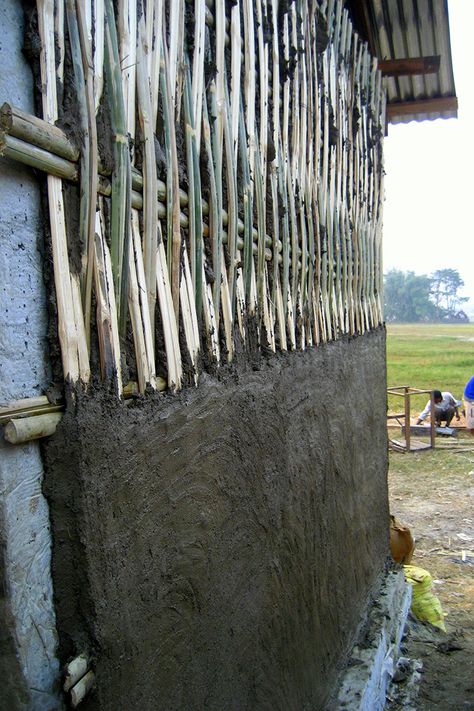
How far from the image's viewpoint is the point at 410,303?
93125 millimetres

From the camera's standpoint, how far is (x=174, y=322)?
190 cm

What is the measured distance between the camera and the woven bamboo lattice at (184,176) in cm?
146

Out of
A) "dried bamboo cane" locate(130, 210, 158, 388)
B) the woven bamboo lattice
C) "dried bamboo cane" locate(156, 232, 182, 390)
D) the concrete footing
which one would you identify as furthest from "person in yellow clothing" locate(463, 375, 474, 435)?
"dried bamboo cane" locate(130, 210, 158, 388)

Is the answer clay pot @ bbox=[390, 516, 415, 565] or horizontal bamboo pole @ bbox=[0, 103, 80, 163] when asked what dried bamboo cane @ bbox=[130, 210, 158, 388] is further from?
clay pot @ bbox=[390, 516, 415, 565]

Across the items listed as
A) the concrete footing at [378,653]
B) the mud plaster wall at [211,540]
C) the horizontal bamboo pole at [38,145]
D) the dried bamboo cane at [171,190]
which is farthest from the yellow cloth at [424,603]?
the horizontal bamboo pole at [38,145]

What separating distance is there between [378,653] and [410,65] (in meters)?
4.47

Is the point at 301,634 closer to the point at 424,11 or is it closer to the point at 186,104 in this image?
the point at 186,104

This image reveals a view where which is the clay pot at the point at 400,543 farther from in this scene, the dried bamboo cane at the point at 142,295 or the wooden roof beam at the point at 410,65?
the dried bamboo cane at the point at 142,295

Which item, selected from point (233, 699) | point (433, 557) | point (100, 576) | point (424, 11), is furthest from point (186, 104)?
point (433, 557)

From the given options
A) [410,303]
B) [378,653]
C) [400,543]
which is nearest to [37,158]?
[378,653]

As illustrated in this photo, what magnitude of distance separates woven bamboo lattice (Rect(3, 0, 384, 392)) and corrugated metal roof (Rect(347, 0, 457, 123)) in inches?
92.2

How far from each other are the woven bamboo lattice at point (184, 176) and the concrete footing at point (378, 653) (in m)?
1.90

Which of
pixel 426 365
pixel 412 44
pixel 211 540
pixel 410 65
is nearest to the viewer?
pixel 211 540

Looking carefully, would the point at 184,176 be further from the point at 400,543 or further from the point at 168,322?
the point at 400,543
